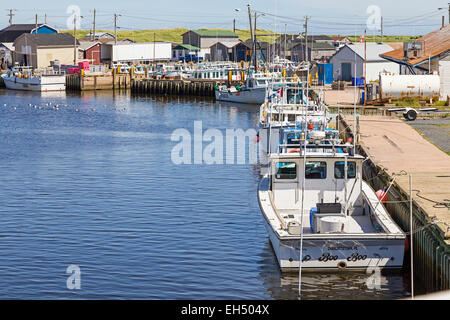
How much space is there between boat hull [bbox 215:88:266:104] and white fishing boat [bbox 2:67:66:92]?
1052 inches

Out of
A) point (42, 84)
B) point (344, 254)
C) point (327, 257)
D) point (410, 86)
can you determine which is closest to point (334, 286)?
point (327, 257)

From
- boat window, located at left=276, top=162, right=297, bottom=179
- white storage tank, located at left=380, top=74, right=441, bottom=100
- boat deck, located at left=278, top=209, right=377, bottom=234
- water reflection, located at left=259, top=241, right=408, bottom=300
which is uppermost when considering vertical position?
white storage tank, located at left=380, top=74, right=441, bottom=100

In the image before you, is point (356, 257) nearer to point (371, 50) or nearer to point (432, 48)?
point (432, 48)

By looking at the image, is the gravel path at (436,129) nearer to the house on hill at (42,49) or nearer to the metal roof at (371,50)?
the metal roof at (371,50)

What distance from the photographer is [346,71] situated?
77125 mm

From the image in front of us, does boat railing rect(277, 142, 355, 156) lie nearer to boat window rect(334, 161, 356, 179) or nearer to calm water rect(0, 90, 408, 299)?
boat window rect(334, 161, 356, 179)

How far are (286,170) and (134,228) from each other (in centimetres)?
605

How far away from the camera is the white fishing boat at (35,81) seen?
97250mm

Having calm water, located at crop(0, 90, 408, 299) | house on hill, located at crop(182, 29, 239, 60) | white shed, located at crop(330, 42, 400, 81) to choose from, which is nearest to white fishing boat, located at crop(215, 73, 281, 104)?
white shed, located at crop(330, 42, 400, 81)

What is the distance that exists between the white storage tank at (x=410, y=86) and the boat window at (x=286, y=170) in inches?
1172

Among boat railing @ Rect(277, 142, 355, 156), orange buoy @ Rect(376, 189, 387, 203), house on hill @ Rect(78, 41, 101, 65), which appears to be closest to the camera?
orange buoy @ Rect(376, 189, 387, 203)

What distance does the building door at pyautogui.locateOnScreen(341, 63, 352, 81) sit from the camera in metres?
76.6

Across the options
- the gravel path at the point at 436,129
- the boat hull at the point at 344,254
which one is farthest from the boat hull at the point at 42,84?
the boat hull at the point at 344,254
